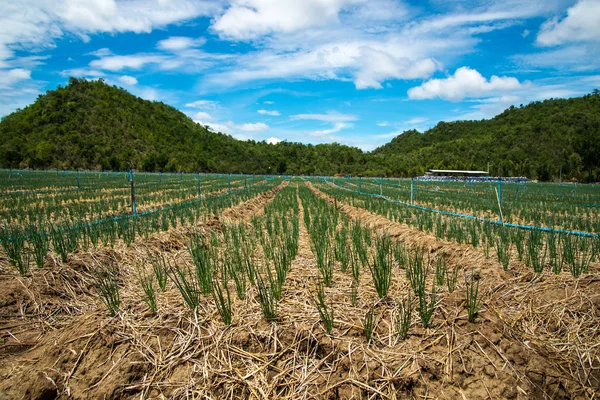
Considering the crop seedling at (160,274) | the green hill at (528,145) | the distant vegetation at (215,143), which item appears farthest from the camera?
the distant vegetation at (215,143)

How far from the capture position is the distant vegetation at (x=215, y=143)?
5859 cm

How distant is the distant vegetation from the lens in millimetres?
58594

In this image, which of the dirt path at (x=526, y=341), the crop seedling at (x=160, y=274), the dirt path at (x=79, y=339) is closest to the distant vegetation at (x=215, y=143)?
the dirt path at (x=79, y=339)

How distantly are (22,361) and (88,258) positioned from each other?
70.3 inches

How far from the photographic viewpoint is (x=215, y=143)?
324 ft

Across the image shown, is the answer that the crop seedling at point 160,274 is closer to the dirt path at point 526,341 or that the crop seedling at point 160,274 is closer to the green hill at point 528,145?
the dirt path at point 526,341

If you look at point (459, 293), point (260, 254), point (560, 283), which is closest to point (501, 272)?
point (560, 283)

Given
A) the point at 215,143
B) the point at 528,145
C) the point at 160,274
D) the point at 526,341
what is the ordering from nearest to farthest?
the point at 526,341, the point at 160,274, the point at 528,145, the point at 215,143

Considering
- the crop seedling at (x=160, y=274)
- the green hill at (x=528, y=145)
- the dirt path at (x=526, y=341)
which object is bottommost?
the dirt path at (x=526, y=341)

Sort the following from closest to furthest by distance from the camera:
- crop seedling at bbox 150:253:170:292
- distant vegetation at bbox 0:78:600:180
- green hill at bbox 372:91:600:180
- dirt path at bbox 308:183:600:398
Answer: dirt path at bbox 308:183:600:398 < crop seedling at bbox 150:253:170:292 < green hill at bbox 372:91:600:180 < distant vegetation at bbox 0:78:600:180

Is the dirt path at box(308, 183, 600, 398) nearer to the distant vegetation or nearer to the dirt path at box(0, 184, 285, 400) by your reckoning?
the dirt path at box(0, 184, 285, 400)

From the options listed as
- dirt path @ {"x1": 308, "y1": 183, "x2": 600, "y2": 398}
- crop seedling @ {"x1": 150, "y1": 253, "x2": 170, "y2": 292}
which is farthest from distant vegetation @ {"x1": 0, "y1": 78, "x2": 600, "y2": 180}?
dirt path @ {"x1": 308, "y1": 183, "x2": 600, "y2": 398}

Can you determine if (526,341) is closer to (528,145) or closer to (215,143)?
(528,145)

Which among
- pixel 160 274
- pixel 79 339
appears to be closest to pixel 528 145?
pixel 160 274
